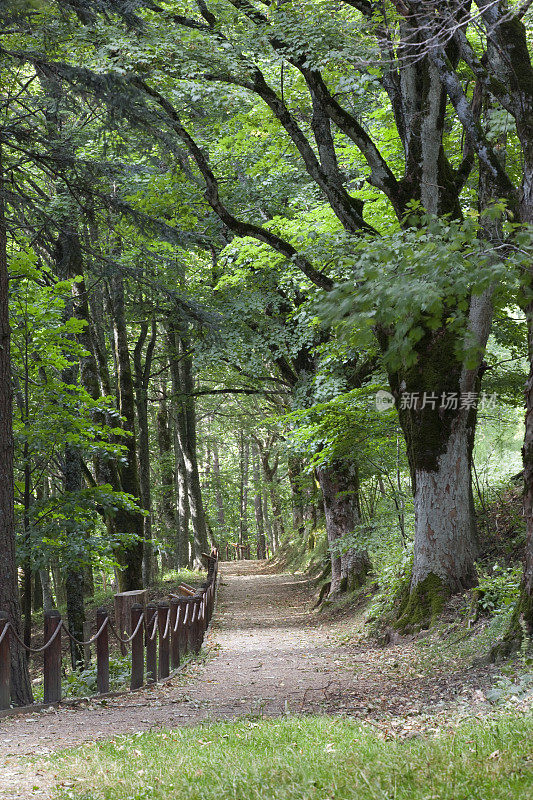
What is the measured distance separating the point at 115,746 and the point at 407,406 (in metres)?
6.33

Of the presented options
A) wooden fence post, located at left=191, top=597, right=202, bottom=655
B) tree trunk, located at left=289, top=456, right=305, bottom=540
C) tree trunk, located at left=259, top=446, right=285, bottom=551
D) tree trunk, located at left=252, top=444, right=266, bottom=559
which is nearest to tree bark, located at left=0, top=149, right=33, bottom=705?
wooden fence post, located at left=191, top=597, right=202, bottom=655

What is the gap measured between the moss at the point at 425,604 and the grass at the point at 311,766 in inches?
179

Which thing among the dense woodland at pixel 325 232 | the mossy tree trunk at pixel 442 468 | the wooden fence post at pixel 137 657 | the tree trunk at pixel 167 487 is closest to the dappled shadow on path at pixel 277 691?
the wooden fence post at pixel 137 657

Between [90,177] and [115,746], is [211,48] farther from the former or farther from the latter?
[115,746]

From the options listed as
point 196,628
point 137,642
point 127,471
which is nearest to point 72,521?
point 196,628

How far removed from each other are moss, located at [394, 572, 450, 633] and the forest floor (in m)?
0.32

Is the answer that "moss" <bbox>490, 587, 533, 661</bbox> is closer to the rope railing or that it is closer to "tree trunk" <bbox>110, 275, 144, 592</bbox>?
the rope railing

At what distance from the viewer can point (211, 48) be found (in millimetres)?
10469

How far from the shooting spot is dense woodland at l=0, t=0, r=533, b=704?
660 cm

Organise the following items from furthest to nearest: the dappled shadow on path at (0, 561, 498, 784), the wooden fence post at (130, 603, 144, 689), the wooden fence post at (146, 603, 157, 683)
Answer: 1. the wooden fence post at (146, 603, 157, 683)
2. the wooden fence post at (130, 603, 144, 689)
3. the dappled shadow on path at (0, 561, 498, 784)

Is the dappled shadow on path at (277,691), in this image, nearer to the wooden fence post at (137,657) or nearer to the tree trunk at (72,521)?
the wooden fence post at (137,657)

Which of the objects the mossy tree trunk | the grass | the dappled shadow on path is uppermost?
the mossy tree trunk

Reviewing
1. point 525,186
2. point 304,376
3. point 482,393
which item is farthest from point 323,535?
point 525,186

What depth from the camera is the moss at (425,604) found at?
32.1 feet
